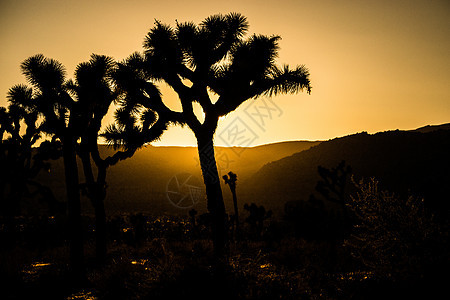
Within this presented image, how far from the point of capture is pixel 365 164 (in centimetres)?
3522

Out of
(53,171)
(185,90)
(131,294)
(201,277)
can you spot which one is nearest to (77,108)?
(185,90)

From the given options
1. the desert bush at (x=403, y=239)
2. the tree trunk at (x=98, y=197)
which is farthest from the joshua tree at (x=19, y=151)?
the desert bush at (x=403, y=239)

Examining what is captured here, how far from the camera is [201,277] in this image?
472cm

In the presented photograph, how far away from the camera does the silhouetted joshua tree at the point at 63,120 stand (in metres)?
7.96

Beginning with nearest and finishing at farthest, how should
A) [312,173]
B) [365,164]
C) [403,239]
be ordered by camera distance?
[403,239] → [365,164] → [312,173]

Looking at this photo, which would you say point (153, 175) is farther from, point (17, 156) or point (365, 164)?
point (17, 156)

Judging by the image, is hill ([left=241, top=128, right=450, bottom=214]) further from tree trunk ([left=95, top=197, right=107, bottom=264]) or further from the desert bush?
the desert bush

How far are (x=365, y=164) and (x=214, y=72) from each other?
103ft

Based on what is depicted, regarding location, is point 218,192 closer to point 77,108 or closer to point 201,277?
point 201,277

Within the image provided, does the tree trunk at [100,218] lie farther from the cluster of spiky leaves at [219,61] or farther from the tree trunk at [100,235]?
the cluster of spiky leaves at [219,61]
